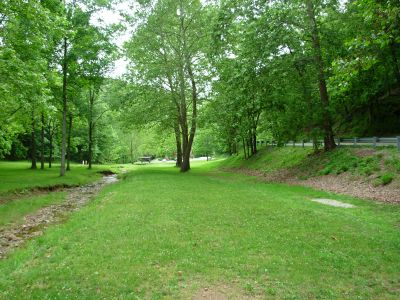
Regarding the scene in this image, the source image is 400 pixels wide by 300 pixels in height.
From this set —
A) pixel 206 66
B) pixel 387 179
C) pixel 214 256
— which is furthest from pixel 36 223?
pixel 206 66

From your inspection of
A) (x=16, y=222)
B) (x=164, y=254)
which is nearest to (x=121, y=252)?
(x=164, y=254)

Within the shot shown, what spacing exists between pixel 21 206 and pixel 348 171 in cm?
1902

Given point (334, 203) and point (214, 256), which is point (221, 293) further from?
point (334, 203)

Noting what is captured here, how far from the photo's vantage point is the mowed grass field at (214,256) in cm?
598

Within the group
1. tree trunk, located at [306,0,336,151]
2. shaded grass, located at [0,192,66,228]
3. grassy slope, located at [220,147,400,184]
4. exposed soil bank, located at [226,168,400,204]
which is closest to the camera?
shaded grass, located at [0,192,66,228]

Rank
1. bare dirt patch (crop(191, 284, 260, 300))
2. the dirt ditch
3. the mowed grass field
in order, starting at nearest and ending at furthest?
bare dirt patch (crop(191, 284, 260, 300)), the mowed grass field, the dirt ditch

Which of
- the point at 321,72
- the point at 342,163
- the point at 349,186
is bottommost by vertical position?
the point at 349,186

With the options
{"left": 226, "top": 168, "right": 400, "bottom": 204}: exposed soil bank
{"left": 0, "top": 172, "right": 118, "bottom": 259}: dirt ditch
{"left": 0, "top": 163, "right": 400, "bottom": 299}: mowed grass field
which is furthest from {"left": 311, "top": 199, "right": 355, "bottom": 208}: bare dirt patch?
{"left": 0, "top": 172, "right": 118, "bottom": 259}: dirt ditch

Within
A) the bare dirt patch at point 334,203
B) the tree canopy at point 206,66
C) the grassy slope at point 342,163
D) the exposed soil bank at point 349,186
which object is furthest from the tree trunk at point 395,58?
the bare dirt patch at point 334,203

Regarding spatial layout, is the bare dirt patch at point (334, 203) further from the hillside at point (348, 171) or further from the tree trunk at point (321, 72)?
the tree trunk at point (321, 72)

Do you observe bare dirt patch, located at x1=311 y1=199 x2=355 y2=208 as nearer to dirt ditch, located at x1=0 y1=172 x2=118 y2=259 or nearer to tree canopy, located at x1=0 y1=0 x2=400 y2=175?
tree canopy, located at x1=0 y1=0 x2=400 y2=175

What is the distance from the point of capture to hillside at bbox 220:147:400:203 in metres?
15.7

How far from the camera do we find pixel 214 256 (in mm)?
7484

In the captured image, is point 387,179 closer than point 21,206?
No
